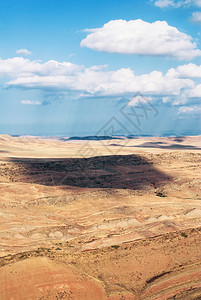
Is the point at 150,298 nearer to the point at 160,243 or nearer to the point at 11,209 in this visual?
the point at 160,243

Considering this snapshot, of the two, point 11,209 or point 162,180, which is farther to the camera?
point 162,180

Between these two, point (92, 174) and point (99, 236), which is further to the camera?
point (92, 174)

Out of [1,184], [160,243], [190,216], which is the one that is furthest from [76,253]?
[1,184]

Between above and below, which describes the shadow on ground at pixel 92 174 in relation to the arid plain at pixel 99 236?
above

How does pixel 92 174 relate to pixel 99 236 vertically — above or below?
above

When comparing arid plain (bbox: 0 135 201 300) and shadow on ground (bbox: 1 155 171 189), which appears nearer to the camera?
arid plain (bbox: 0 135 201 300)

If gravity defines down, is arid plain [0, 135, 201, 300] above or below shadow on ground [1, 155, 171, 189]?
below

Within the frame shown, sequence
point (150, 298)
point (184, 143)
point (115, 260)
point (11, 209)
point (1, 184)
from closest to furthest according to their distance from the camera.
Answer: point (150, 298) → point (115, 260) → point (11, 209) → point (1, 184) → point (184, 143)

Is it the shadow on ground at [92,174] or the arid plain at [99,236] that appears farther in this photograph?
the shadow on ground at [92,174]
